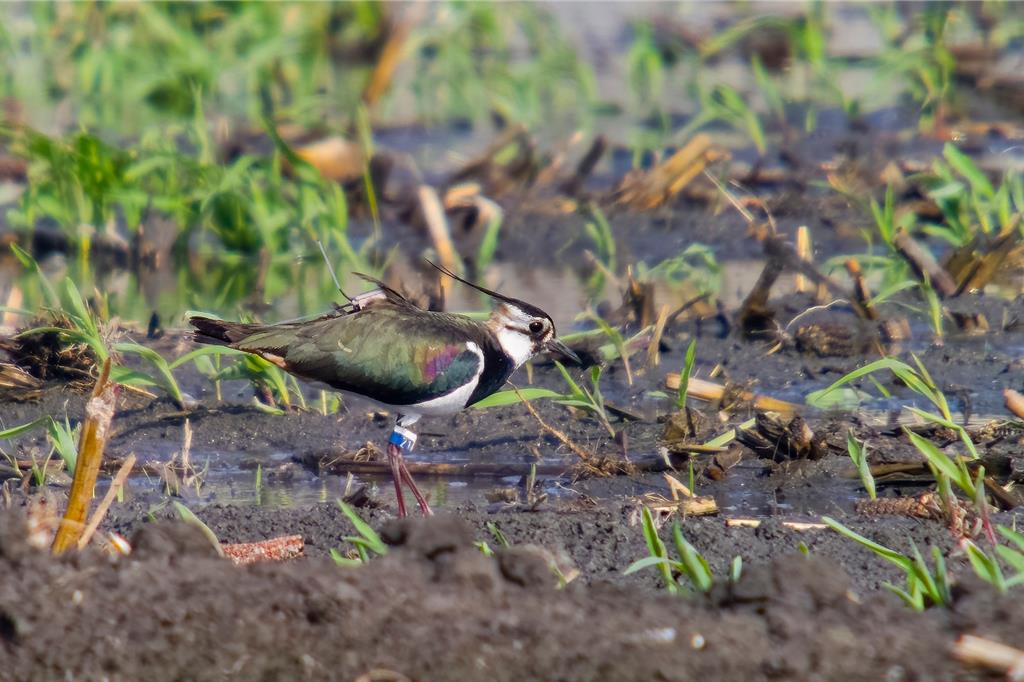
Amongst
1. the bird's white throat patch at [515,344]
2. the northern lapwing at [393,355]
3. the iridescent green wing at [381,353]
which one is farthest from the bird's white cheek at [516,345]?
the iridescent green wing at [381,353]

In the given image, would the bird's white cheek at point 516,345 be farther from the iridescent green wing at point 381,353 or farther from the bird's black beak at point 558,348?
the iridescent green wing at point 381,353

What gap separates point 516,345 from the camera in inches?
217

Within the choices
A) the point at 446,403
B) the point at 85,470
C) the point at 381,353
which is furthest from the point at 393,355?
the point at 85,470

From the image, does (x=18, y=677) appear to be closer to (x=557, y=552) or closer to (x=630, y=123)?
(x=557, y=552)

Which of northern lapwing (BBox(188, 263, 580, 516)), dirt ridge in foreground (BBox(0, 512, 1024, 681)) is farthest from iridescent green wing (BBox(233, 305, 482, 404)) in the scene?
A: dirt ridge in foreground (BBox(0, 512, 1024, 681))

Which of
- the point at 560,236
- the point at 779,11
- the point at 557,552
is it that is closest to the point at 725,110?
the point at 560,236

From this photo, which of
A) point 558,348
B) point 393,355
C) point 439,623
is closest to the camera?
point 439,623

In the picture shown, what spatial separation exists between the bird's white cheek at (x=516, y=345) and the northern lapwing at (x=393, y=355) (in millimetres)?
143

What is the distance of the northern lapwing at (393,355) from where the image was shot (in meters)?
5.06

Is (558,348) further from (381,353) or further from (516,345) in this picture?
(381,353)

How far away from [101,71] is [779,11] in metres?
6.15

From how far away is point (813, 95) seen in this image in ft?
39.2

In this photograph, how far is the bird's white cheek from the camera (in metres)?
5.45

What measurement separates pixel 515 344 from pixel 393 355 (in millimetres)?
605
